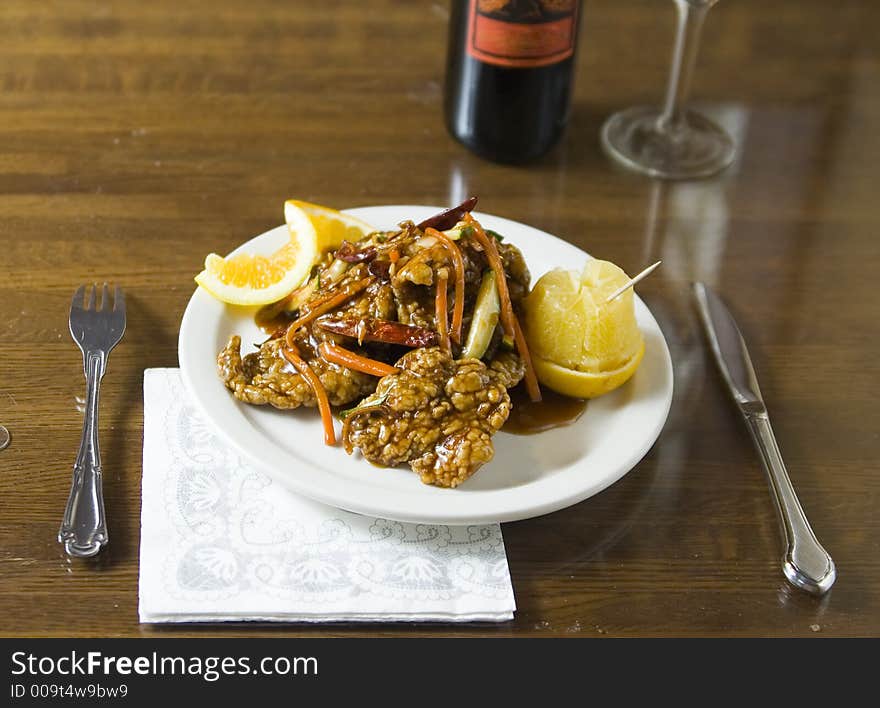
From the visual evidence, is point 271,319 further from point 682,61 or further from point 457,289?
point 682,61

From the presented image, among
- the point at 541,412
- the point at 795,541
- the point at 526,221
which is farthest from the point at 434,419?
the point at 526,221

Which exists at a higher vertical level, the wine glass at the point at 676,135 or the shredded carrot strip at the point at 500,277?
the shredded carrot strip at the point at 500,277

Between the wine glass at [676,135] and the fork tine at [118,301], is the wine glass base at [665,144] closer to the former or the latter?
the wine glass at [676,135]

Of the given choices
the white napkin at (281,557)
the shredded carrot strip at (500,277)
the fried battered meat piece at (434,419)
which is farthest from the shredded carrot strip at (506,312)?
the white napkin at (281,557)

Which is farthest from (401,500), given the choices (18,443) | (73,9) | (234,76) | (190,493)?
(73,9)

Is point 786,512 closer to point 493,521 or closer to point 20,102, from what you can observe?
point 493,521

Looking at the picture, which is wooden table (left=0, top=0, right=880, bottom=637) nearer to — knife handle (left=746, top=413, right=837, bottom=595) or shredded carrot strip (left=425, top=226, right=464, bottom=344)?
knife handle (left=746, top=413, right=837, bottom=595)
